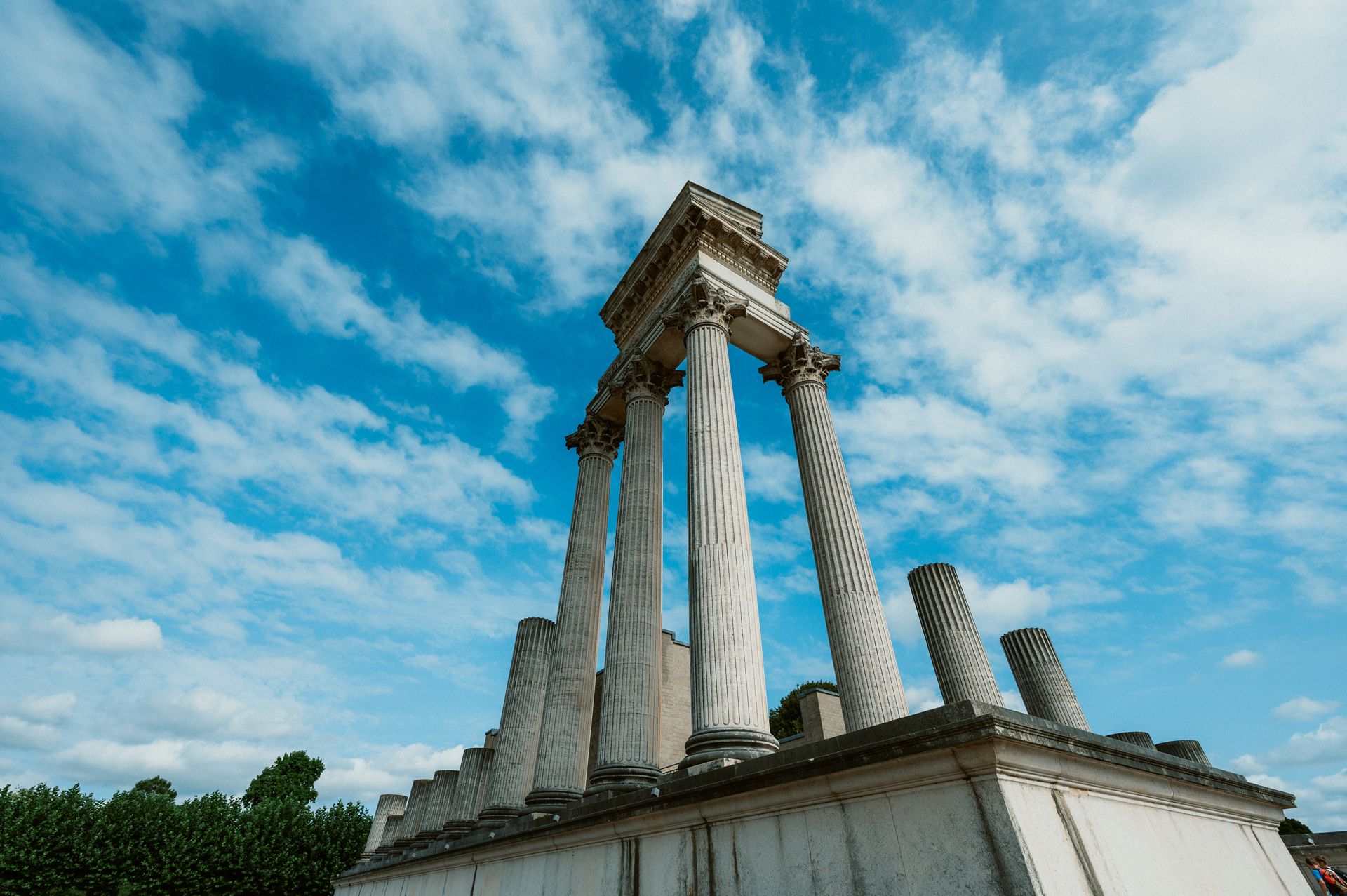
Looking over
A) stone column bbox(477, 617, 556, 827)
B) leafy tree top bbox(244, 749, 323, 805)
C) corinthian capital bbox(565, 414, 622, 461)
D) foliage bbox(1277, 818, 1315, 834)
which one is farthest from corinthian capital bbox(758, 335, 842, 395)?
leafy tree top bbox(244, 749, 323, 805)

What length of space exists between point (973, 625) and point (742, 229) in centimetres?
1372

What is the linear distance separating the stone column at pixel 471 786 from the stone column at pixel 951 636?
15.2 meters

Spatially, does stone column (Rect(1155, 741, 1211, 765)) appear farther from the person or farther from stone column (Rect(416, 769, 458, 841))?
stone column (Rect(416, 769, 458, 841))

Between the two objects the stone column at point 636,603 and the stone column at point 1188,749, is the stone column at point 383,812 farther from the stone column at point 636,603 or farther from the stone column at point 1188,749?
the stone column at point 1188,749

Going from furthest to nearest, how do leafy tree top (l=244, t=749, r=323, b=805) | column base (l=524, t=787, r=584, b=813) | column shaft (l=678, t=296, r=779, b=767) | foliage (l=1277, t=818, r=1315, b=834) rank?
1. leafy tree top (l=244, t=749, r=323, b=805)
2. foliage (l=1277, t=818, r=1315, b=834)
3. column base (l=524, t=787, r=584, b=813)
4. column shaft (l=678, t=296, r=779, b=767)

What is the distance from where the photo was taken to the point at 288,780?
7406 cm

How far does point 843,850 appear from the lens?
240 inches

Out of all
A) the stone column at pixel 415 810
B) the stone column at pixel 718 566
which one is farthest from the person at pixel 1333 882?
the stone column at pixel 415 810

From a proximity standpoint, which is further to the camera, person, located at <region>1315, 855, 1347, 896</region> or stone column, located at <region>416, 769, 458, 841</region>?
stone column, located at <region>416, 769, 458, 841</region>

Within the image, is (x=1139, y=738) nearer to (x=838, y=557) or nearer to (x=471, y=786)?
(x=838, y=557)

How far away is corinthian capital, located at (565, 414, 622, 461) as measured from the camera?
72.8 feet

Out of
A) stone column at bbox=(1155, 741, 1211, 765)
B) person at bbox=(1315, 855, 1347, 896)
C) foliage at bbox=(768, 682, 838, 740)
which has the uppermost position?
foliage at bbox=(768, 682, 838, 740)

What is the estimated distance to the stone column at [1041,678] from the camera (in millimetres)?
18281

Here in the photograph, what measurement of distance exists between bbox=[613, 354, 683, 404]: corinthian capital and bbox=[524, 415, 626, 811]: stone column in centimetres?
263
